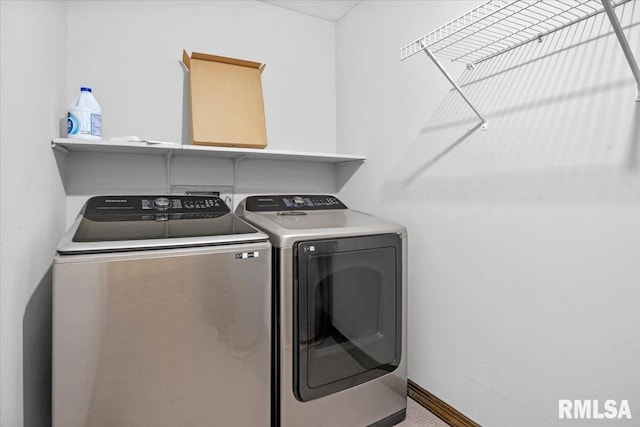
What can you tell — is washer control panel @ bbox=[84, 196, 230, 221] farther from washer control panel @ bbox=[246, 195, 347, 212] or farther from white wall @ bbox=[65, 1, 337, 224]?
white wall @ bbox=[65, 1, 337, 224]

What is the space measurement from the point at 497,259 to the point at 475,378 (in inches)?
22.3

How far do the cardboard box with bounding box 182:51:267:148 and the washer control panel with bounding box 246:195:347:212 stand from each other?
312 millimetres

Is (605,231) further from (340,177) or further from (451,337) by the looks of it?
(340,177)

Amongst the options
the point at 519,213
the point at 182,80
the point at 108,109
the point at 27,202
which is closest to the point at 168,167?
the point at 108,109

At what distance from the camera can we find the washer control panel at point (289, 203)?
183 centimetres

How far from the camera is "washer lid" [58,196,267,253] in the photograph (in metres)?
1.09

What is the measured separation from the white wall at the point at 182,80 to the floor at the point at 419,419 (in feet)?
4.91

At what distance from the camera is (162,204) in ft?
5.15

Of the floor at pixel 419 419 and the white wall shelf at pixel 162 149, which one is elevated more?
the white wall shelf at pixel 162 149

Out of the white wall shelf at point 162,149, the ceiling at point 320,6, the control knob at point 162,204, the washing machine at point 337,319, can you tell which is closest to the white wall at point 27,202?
the white wall shelf at point 162,149

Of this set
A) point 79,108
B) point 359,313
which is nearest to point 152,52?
point 79,108

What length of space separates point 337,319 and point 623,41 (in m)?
1.35

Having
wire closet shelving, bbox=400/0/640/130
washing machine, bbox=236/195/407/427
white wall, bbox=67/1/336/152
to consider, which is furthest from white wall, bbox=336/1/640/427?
white wall, bbox=67/1/336/152

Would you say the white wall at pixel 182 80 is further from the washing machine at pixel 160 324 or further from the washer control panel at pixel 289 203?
the washing machine at pixel 160 324
